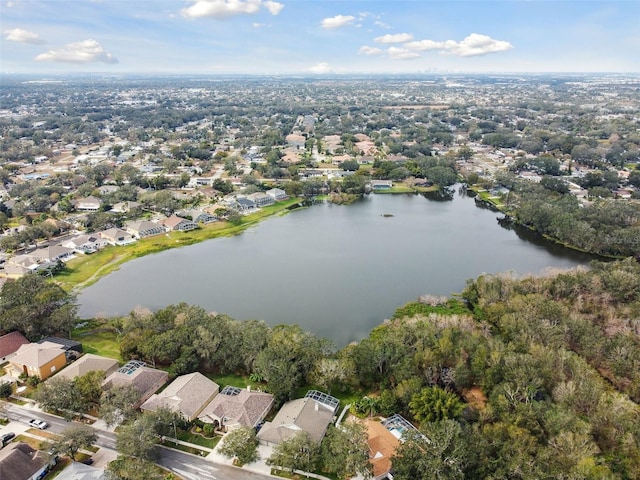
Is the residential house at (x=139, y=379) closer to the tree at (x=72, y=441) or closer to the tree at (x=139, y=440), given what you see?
the tree at (x=72, y=441)

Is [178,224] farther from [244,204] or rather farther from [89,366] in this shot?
[89,366]

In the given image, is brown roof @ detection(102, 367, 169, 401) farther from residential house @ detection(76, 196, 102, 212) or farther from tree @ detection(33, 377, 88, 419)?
residential house @ detection(76, 196, 102, 212)

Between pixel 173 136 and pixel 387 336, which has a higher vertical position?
pixel 173 136

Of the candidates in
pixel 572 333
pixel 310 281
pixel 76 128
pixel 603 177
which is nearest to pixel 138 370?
pixel 310 281

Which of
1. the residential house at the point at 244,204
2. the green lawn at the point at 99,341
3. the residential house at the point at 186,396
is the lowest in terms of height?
the green lawn at the point at 99,341

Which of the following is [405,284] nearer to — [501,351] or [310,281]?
[310,281]

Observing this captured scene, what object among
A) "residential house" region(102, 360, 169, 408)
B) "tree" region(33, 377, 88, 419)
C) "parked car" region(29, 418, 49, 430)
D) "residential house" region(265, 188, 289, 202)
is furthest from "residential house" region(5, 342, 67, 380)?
"residential house" region(265, 188, 289, 202)

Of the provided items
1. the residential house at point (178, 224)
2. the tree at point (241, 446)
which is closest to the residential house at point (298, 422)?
the tree at point (241, 446)
